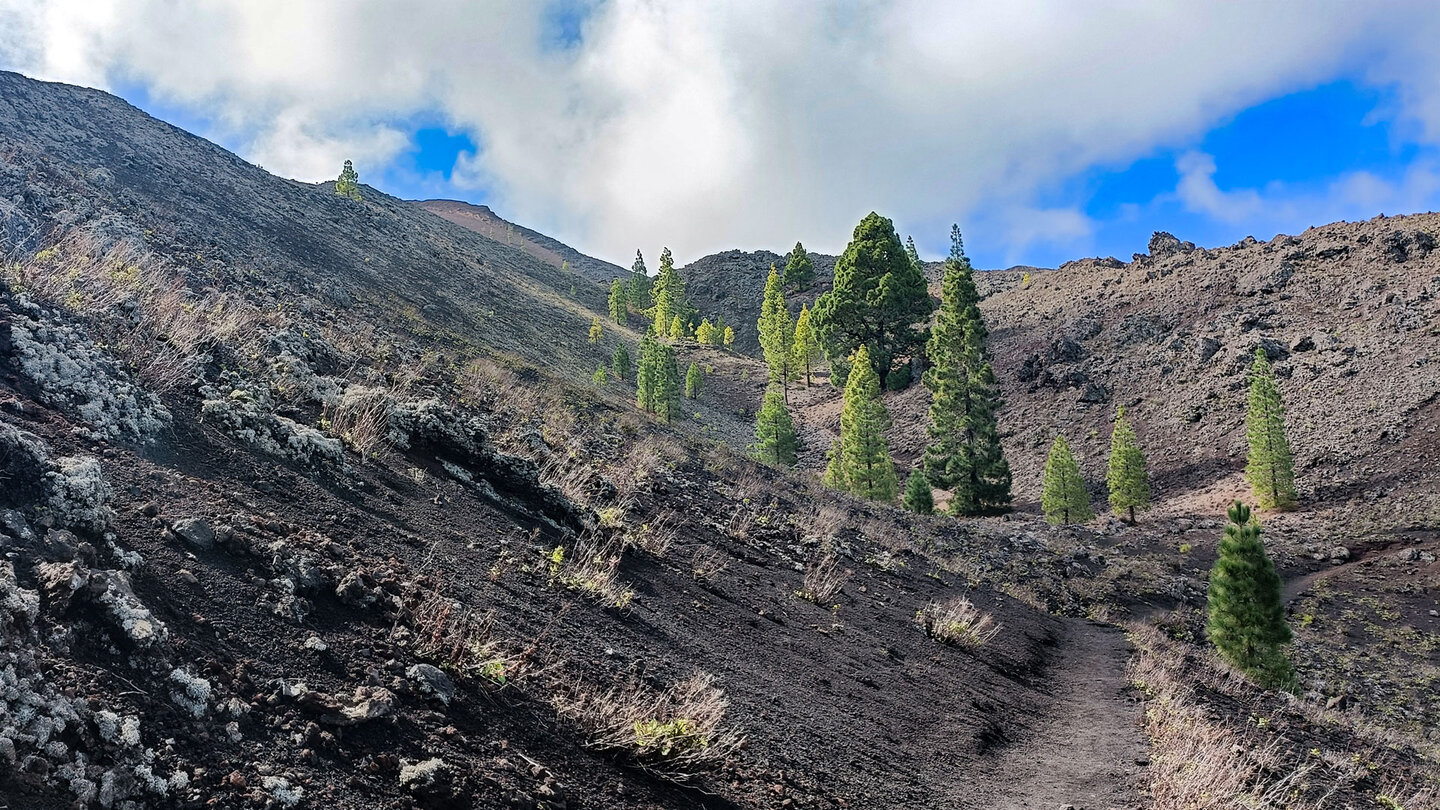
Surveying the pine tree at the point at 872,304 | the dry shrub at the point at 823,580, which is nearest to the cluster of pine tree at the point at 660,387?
the pine tree at the point at 872,304

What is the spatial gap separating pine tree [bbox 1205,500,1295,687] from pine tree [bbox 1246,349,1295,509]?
22.9m

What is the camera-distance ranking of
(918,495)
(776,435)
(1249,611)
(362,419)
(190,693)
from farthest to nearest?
(776,435), (918,495), (1249,611), (362,419), (190,693)

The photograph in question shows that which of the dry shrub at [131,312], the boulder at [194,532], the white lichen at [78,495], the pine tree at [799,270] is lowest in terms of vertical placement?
the boulder at [194,532]

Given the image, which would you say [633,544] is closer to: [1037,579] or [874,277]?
[1037,579]

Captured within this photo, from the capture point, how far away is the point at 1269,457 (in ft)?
118

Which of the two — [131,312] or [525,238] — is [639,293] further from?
[131,312]

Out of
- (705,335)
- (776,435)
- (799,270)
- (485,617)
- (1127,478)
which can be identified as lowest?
(485,617)

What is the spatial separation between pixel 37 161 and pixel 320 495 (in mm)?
20789

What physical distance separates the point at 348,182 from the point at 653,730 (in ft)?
269

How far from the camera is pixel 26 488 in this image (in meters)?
4.16

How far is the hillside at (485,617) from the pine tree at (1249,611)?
135 centimetres

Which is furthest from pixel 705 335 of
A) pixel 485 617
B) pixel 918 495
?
pixel 485 617

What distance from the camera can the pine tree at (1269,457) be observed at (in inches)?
1409

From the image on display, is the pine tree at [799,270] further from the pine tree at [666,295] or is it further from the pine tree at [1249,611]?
the pine tree at [1249,611]
